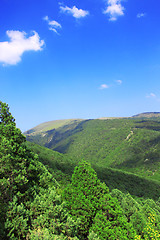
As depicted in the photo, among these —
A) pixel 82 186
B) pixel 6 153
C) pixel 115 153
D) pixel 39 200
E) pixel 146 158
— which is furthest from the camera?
pixel 115 153

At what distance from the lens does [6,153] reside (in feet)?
44.2

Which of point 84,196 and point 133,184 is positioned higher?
point 84,196

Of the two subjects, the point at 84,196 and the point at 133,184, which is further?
the point at 133,184

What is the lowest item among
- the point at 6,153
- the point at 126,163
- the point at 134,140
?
the point at 126,163

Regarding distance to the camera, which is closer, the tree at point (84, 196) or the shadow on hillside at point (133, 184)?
the tree at point (84, 196)

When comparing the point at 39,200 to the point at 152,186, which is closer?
the point at 39,200

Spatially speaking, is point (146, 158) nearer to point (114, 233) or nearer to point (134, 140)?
point (134, 140)

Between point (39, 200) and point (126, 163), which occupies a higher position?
point (39, 200)

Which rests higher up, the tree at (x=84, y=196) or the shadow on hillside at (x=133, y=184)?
the tree at (x=84, y=196)

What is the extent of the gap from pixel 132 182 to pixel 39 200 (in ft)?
276

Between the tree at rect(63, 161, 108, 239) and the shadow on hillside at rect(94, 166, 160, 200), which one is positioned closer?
the tree at rect(63, 161, 108, 239)

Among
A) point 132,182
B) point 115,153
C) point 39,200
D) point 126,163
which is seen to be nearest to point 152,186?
point 132,182

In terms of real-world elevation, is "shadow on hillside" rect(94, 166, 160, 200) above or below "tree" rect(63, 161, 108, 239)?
below

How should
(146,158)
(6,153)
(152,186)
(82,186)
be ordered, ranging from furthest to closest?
(146,158), (152,186), (82,186), (6,153)
